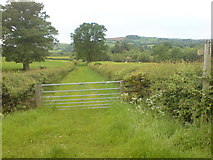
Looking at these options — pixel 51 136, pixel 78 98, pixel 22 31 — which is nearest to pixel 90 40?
pixel 22 31

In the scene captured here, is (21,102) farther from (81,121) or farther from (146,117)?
(146,117)

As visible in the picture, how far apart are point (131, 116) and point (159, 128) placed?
157 cm

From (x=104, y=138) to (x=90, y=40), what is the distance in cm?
5906

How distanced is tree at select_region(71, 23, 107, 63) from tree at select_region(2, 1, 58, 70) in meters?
37.6

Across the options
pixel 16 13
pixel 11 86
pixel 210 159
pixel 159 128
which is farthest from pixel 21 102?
pixel 16 13

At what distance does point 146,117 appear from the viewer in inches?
235

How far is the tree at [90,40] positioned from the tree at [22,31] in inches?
1479

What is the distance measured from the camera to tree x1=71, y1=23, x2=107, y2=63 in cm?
6119

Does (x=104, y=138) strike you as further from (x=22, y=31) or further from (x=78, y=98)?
(x=22, y=31)

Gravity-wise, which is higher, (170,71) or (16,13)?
(16,13)

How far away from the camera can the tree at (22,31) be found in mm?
21500

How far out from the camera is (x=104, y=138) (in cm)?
531

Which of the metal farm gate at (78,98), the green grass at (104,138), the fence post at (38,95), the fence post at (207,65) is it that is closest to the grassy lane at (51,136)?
the green grass at (104,138)

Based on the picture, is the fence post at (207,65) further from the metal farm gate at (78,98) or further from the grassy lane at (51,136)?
the metal farm gate at (78,98)
